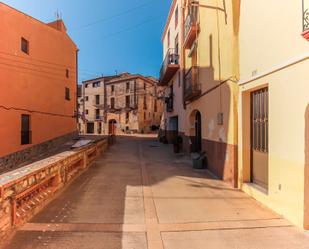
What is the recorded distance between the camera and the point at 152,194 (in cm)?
627

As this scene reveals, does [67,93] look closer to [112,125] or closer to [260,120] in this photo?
[260,120]

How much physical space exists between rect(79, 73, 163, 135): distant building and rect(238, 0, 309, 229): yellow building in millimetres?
32489

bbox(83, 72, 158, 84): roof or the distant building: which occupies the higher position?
bbox(83, 72, 158, 84): roof

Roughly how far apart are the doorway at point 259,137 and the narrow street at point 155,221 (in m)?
0.63

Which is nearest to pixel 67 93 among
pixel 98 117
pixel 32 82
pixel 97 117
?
pixel 32 82

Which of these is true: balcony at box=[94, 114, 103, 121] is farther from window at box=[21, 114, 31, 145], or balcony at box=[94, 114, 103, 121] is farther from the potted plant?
the potted plant

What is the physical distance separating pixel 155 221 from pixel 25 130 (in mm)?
13471

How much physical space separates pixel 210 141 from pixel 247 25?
14.6ft

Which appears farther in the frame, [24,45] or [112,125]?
[112,125]

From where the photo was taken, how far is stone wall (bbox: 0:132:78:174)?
13056 mm

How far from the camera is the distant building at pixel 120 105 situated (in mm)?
40094

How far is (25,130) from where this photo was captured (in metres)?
15.3

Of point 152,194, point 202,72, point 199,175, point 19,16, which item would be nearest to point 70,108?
point 19,16

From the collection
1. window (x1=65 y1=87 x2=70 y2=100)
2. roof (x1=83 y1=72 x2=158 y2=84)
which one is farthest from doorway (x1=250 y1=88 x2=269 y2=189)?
roof (x1=83 y1=72 x2=158 y2=84)
